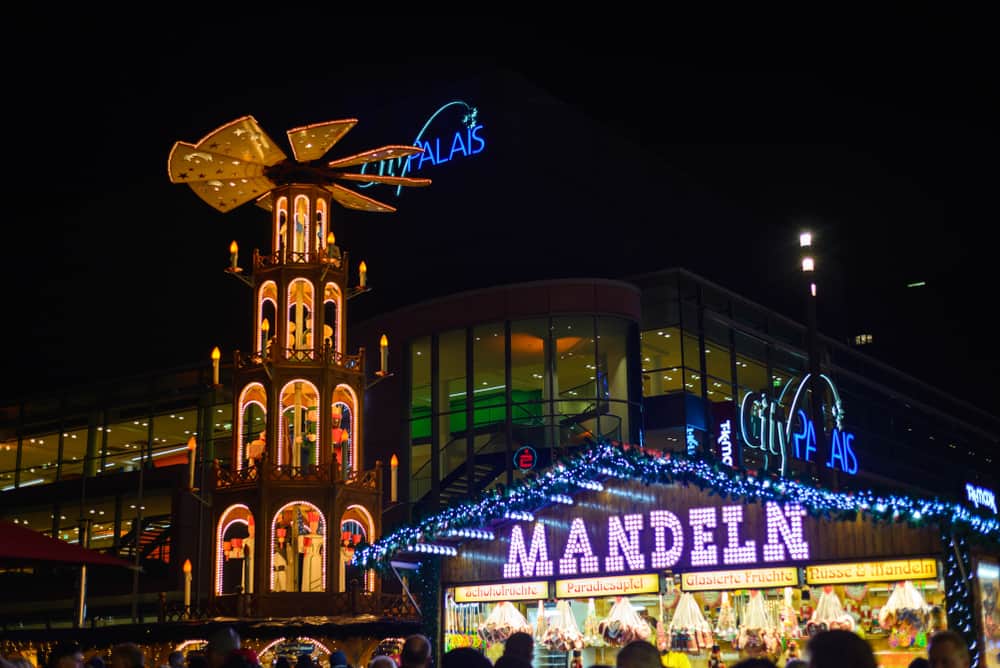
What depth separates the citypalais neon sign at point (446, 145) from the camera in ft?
127

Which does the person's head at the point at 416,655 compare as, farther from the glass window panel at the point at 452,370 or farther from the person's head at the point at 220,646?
the glass window panel at the point at 452,370

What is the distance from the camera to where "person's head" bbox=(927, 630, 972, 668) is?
6.57 meters

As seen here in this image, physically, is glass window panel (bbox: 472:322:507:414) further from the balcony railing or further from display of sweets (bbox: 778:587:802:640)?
display of sweets (bbox: 778:587:802:640)

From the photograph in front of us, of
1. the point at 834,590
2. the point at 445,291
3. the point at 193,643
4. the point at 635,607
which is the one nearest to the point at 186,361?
the point at 445,291

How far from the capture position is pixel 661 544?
17984mm

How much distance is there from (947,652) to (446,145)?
34179 millimetres

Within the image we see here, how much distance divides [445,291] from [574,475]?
18.9 metres

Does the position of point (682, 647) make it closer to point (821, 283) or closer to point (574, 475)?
point (574, 475)

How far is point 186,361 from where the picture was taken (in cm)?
4550

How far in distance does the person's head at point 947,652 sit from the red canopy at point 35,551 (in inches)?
398

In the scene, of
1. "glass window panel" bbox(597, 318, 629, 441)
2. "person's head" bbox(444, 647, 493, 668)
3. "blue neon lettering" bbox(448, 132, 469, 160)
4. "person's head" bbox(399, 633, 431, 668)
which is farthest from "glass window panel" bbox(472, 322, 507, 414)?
"person's head" bbox(444, 647, 493, 668)

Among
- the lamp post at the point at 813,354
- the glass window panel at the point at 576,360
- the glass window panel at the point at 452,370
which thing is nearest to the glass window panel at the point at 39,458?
the glass window panel at the point at 452,370

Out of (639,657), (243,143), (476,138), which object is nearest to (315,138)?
(243,143)

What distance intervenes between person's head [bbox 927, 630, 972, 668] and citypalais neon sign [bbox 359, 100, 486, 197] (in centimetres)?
3276
